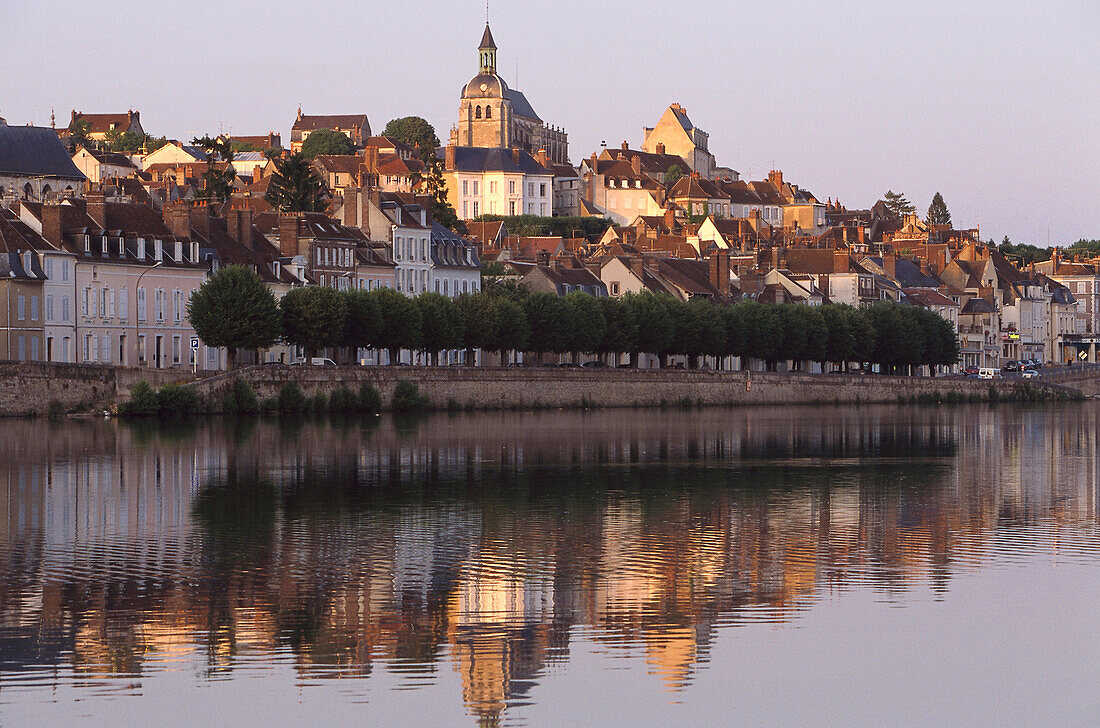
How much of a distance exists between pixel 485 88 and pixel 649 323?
105888 millimetres

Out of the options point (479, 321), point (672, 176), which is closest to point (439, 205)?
point (479, 321)

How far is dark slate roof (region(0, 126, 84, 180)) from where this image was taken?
100625 mm

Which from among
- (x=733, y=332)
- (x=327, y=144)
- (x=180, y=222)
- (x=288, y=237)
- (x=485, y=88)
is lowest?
(x=733, y=332)

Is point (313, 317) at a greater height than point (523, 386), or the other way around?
point (313, 317)

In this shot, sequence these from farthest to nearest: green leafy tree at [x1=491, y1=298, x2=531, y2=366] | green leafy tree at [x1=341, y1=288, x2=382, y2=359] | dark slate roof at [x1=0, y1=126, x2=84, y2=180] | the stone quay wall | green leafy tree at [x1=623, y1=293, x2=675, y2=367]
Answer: dark slate roof at [x1=0, y1=126, x2=84, y2=180], green leafy tree at [x1=623, y1=293, x2=675, y2=367], green leafy tree at [x1=491, y1=298, x2=531, y2=366], green leafy tree at [x1=341, y1=288, x2=382, y2=359], the stone quay wall

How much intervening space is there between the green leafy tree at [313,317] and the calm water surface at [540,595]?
2888 cm

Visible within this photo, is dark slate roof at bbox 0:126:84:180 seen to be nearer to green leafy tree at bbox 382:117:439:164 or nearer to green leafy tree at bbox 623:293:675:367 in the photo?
green leafy tree at bbox 623:293:675:367

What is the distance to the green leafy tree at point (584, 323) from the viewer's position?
85.9m

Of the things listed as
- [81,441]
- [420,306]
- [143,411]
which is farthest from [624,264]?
[81,441]

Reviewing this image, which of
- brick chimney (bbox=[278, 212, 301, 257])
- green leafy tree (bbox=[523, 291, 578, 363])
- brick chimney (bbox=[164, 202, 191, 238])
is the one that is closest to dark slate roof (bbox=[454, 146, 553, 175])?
green leafy tree (bbox=[523, 291, 578, 363])

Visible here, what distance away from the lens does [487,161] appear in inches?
6619

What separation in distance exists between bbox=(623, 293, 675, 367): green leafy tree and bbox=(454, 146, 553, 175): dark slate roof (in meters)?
77.7

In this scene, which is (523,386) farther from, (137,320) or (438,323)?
(137,320)

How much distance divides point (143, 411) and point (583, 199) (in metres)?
120
